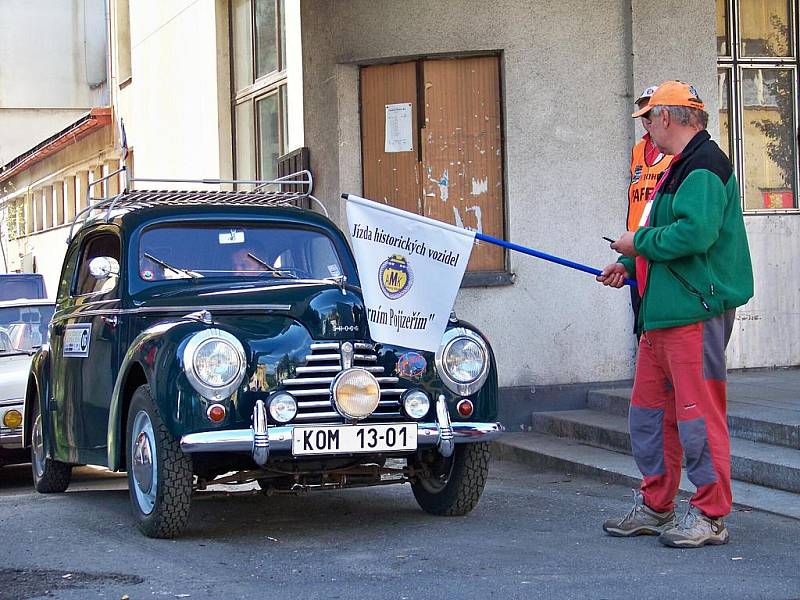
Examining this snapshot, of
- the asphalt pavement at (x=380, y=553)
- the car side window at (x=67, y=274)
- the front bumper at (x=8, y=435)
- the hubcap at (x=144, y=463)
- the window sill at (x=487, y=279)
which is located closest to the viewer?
the asphalt pavement at (x=380, y=553)

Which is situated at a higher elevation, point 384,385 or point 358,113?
point 358,113

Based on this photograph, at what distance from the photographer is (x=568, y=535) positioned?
6.37 meters

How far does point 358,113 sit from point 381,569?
620 cm

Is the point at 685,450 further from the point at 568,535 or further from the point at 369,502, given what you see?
the point at 369,502

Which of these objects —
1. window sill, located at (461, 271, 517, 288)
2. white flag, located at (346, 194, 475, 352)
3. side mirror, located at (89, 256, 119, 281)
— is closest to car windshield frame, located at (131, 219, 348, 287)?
side mirror, located at (89, 256, 119, 281)

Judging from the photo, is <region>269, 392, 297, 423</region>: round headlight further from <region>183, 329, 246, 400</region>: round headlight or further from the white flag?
the white flag

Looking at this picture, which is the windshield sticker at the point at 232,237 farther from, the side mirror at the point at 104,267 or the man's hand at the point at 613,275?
the man's hand at the point at 613,275

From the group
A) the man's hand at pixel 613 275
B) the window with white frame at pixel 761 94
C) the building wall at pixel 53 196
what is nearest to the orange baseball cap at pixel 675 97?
the man's hand at pixel 613 275

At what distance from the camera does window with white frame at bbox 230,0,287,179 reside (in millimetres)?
15219

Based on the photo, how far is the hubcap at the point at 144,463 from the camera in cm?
632

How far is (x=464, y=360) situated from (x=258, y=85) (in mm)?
9876

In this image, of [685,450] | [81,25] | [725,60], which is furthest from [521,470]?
[81,25]

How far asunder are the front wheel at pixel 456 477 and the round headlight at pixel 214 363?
1117 mm

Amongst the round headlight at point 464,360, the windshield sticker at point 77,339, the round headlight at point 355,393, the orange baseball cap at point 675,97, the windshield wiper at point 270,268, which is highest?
the orange baseball cap at point 675,97
